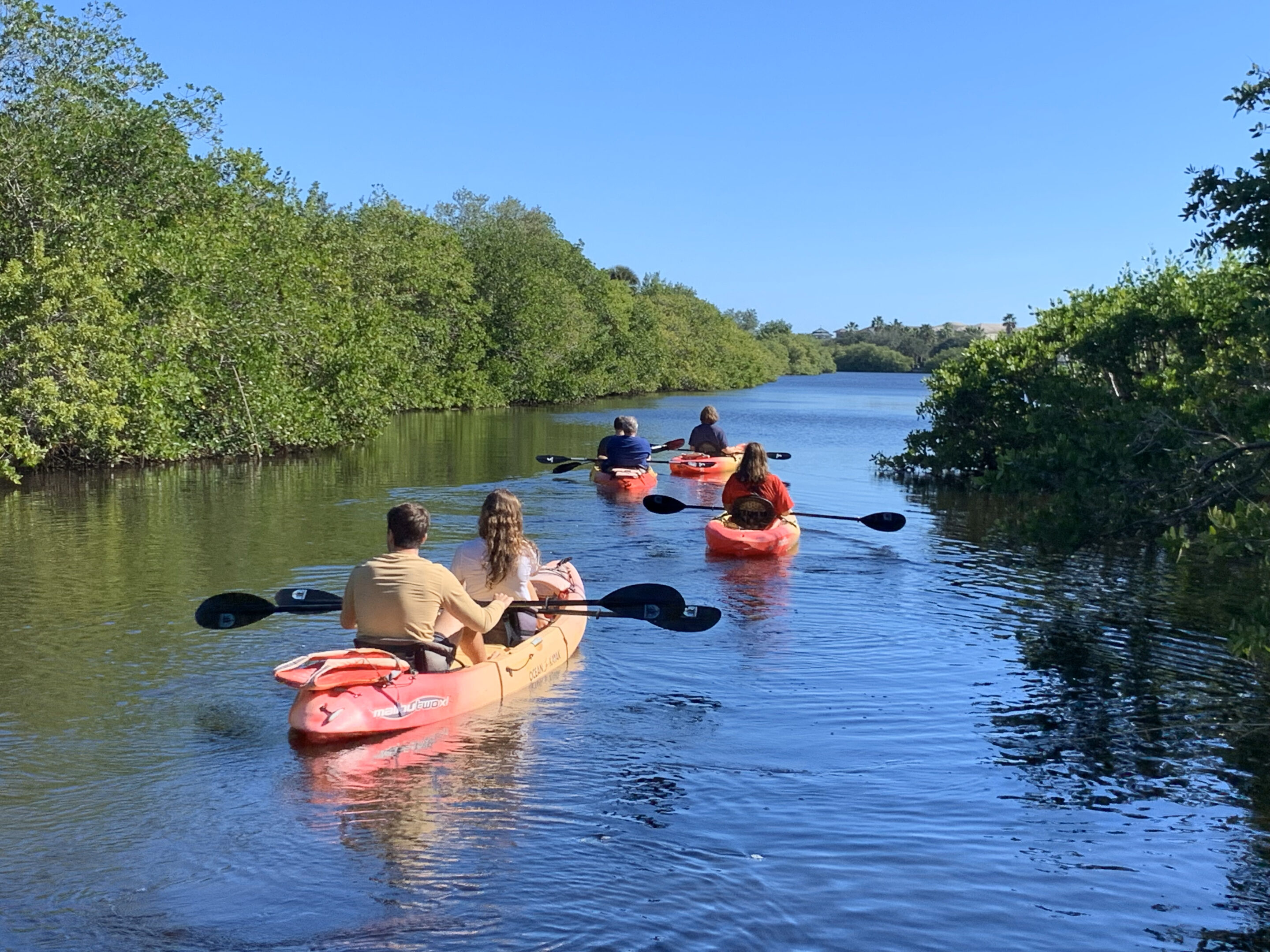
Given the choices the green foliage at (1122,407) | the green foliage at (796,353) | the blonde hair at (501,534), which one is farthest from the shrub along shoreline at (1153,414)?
the green foliage at (796,353)

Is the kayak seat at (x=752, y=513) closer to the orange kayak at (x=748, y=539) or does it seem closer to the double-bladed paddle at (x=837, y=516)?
the orange kayak at (x=748, y=539)

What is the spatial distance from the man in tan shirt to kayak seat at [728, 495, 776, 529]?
7.86 meters

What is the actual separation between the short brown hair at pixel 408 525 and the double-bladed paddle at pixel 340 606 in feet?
3.42

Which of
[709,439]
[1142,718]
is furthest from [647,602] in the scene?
[709,439]

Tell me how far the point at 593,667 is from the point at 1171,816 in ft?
16.5

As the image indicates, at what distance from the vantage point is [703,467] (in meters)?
26.9

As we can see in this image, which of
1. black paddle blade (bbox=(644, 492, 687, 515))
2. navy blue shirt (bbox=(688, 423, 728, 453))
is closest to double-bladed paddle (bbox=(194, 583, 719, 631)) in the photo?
black paddle blade (bbox=(644, 492, 687, 515))

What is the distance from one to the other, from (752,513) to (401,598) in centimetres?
850

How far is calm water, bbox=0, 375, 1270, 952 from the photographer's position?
6148 mm

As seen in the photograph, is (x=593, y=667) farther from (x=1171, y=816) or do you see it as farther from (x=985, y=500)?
(x=985, y=500)

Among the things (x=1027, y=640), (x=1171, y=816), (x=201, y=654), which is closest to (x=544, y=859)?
→ (x=1171, y=816)

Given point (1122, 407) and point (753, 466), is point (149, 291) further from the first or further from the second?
point (1122, 407)

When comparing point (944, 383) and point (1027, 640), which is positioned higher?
point (944, 383)

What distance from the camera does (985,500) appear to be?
81.7 feet
